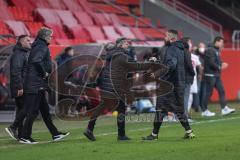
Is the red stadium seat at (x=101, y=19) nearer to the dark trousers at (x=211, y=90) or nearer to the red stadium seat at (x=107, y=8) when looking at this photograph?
the red stadium seat at (x=107, y=8)

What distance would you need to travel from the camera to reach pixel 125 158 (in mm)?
10766

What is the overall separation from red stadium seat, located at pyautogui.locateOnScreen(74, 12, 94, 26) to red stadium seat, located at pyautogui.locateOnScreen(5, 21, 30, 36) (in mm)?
3730

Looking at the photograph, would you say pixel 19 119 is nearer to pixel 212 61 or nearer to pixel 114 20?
pixel 212 61

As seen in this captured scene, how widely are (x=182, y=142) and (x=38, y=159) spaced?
2.94 metres

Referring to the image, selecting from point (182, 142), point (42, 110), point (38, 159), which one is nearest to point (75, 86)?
point (42, 110)

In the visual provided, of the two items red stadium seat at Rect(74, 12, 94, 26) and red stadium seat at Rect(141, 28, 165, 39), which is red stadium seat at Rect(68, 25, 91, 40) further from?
red stadium seat at Rect(141, 28, 165, 39)

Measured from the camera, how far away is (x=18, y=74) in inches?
528

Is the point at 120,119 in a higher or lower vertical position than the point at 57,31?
lower

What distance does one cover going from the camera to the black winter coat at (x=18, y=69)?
524 inches

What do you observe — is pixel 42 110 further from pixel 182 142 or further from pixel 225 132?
pixel 225 132

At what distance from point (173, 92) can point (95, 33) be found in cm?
1173

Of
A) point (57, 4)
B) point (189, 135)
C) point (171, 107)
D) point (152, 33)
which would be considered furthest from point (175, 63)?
point (152, 33)

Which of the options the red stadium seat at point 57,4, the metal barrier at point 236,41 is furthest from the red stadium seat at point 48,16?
the metal barrier at point 236,41

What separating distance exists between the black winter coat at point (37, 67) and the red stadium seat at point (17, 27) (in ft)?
27.7
